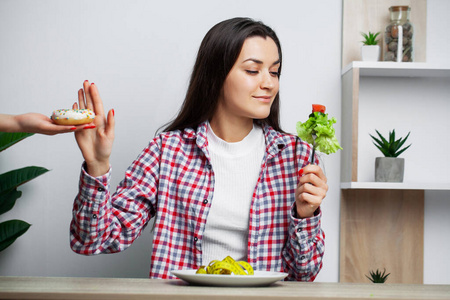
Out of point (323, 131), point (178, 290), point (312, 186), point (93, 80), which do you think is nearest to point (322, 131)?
point (323, 131)

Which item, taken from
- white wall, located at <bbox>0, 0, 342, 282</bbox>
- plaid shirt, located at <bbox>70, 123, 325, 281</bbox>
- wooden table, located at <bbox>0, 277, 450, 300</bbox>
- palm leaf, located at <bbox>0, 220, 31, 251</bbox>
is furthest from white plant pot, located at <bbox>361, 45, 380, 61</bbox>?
palm leaf, located at <bbox>0, 220, 31, 251</bbox>

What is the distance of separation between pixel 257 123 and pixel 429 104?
1013mm

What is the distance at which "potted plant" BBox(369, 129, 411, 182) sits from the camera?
2541mm

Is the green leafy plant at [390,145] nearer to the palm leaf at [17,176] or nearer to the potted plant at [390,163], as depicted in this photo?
the potted plant at [390,163]

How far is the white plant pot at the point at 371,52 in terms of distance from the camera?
2574mm

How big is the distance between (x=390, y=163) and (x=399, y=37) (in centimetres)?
57

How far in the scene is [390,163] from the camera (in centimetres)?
254

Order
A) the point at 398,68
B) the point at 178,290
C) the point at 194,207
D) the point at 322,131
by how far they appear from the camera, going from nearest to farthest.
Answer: the point at 178,290, the point at 322,131, the point at 194,207, the point at 398,68

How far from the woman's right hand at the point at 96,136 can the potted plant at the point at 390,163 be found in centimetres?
144

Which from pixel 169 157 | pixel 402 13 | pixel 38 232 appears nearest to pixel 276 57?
pixel 169 157

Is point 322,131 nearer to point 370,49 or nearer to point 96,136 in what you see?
point 96,136

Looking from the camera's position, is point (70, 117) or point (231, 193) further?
point (231, 193)

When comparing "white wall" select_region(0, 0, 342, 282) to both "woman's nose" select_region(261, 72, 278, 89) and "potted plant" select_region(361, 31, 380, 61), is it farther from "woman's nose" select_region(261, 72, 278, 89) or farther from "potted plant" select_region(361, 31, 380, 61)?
"woman's nose" select_region(261, 72, 278, 89)

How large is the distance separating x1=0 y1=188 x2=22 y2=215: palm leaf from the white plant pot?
5.55 ft
